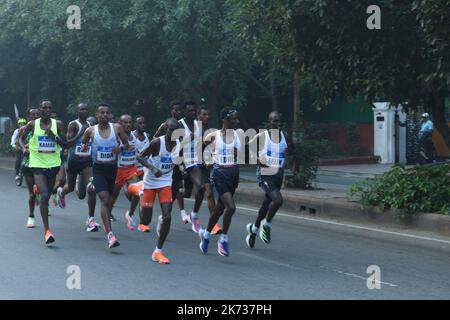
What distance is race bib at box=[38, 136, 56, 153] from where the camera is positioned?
11555 mm

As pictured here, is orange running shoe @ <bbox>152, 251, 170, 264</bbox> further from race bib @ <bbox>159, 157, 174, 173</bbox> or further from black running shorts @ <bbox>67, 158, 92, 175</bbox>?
black running shorts @ <bbox>67, 158, 92, 175</bbox>

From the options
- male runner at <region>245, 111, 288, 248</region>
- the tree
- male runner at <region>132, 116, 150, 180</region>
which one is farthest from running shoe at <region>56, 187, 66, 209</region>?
male runner at <region>245, 111, 288, 248</region>

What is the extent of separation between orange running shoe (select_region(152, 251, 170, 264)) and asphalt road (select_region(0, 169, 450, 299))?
11 centimetres

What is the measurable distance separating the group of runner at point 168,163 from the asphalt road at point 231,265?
316 millimetres

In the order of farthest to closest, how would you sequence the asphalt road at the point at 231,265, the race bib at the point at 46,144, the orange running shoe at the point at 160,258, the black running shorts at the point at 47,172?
the race bib at the point at 46,144 < the black running shorts at the point at 47,172 < the orange running shoe at the point at 160,258 < the asphalt road at the point at 231,265

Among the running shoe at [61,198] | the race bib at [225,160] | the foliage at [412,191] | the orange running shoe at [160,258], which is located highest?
the race bib at [225,160]

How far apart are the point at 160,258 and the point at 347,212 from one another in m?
4.91

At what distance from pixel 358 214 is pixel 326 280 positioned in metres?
4.83

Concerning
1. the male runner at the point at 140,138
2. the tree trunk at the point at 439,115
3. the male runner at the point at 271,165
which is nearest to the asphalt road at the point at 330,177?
the tree trunk at the point at 439,115

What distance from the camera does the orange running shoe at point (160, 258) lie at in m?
9.65

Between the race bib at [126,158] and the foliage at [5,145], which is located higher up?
the race bib at [126,158]

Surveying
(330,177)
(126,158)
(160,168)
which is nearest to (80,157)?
(126,158)

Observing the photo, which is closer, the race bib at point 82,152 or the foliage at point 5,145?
the race bib at point 82,152

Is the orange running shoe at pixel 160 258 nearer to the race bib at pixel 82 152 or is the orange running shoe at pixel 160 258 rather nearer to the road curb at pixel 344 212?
the race bib at pixel 82 152
